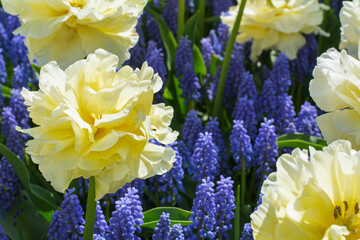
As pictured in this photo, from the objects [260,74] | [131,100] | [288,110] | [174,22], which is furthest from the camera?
[174,22]

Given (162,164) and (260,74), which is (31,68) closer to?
(260,74)

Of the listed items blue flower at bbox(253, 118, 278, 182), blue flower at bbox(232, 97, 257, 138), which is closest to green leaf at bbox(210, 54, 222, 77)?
blue flower at bbox(232, 97, 257, 138)

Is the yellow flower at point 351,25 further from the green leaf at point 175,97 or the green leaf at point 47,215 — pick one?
the green leaf at point 47,215

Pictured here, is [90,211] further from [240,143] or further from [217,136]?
[217,136]

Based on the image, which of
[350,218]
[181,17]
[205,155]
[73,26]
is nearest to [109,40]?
[73,26]

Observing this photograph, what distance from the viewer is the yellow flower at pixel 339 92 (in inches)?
55.4

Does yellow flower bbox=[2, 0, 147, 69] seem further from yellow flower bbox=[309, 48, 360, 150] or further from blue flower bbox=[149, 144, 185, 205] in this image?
yellow flower bbox=[309, 48, 360, 150]

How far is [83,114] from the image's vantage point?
134 cm

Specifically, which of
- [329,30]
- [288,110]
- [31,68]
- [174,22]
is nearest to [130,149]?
[288,110]

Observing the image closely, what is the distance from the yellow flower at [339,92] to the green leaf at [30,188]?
3.03ft

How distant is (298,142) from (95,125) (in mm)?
871

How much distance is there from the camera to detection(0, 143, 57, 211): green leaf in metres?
1.92

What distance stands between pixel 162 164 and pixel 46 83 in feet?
1.03

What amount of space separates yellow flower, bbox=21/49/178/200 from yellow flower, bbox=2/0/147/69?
47 centimetres
